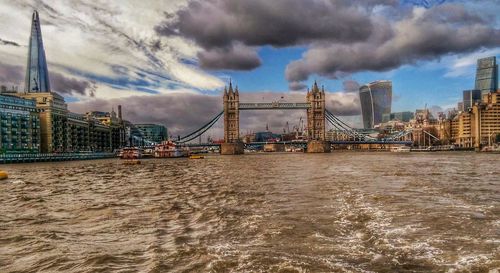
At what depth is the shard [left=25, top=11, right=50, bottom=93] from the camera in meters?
152

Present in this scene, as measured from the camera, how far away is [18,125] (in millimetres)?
112688

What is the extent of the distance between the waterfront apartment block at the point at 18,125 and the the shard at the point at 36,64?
33.8m

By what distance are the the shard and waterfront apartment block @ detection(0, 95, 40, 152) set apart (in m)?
33.8

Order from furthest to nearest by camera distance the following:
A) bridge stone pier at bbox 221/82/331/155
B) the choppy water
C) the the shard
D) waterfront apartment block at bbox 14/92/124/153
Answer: bridge stone pier at bbox 221/82/331/155 → the the shard → waterfront apartment block at bbox 14/92/124/153 → the choppy water

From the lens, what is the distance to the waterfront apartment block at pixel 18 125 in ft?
357

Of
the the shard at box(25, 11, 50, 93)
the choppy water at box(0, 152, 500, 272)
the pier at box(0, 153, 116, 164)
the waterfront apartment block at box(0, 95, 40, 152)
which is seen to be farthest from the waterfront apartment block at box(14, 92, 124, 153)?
the choppy water at box(0, 152, 500, 272)

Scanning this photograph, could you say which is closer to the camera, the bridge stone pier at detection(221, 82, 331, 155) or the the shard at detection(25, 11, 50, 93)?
the the shard at detection(25, 11, 50, 93)

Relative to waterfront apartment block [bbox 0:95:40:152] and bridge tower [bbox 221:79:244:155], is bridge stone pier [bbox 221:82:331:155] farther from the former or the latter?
waterfront apartment block [bbox 0:95:40:152]

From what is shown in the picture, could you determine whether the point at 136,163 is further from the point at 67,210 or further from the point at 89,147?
the point at 89,147

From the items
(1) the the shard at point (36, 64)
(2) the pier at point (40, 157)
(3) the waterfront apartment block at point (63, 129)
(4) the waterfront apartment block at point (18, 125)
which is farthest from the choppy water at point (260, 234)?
(1) the the shard at point (36, 64)

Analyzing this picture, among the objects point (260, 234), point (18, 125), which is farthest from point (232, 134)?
point (260, 234)

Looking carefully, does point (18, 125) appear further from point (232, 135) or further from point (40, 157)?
point (232, 135)

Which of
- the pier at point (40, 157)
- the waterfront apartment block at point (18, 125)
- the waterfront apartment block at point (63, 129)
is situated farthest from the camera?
the waterfront apartment block at point (63, 129)

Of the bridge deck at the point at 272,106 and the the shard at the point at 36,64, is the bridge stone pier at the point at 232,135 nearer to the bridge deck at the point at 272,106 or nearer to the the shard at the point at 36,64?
the bridge deck at the point at 272,106
